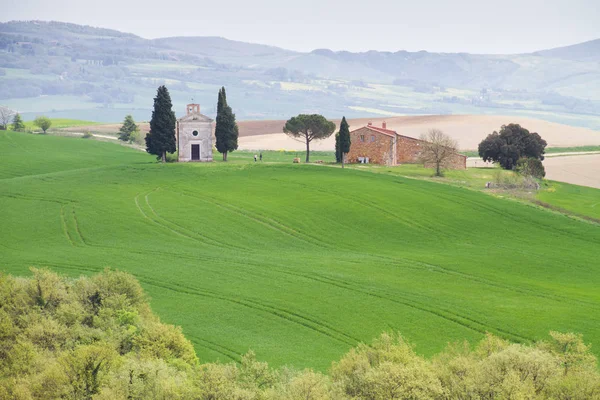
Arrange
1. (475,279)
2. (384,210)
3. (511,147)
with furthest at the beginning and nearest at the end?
(511,147) → (384,210) → (475,279)

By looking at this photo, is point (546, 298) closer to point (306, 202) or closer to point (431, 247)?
point (431, 247)

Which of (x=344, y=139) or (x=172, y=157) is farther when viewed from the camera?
(x=344, y=139)

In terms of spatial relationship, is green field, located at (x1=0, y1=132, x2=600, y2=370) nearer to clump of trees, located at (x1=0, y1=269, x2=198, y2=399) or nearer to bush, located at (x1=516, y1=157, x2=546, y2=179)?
clump of trees, located at (x1=0, y1=269, x2=198, y2=399)

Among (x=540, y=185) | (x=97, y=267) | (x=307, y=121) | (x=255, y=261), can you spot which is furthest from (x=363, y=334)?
(x=307, y=121)

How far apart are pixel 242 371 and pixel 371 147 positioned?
7332 centimetres

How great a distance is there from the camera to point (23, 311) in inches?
1714

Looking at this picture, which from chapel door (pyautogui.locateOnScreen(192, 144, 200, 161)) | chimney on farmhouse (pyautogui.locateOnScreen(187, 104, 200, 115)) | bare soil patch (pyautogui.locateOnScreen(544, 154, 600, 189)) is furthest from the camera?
bare soil patch (pyautogui.locateOnScreen(544, 154, 600, 189))

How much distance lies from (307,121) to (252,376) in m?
76.1

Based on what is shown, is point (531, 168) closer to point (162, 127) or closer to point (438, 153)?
point (438, 153)

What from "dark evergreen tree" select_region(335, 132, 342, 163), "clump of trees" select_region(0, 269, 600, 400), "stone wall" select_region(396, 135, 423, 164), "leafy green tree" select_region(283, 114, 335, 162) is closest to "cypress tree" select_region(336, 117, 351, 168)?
"dark evergreen tree" select_region(335, 132, 342, 163)

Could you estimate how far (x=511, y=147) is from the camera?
106 m

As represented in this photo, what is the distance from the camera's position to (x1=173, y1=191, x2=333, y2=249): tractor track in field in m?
70.5

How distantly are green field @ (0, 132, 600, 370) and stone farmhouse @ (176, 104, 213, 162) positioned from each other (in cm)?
342

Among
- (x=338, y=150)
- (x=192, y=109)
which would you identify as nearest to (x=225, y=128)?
(x=192, y=109)
